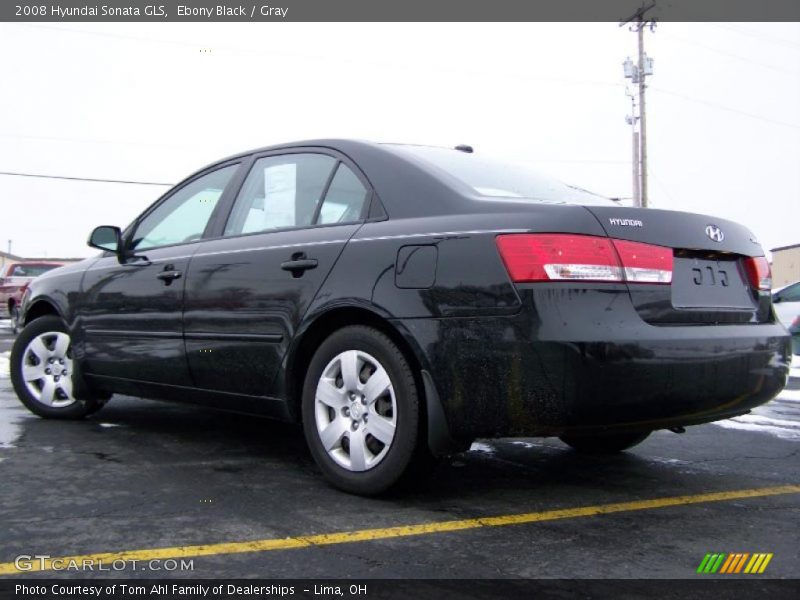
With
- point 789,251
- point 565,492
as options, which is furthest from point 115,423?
point 789,251

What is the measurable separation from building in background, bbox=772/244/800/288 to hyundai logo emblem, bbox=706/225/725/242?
5036 centimetres

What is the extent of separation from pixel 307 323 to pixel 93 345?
2023 millimetres

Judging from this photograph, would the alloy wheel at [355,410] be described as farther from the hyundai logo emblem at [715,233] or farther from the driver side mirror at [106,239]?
the driver side mirror at [106,239]

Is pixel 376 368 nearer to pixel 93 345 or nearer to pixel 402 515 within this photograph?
pixel 402 515

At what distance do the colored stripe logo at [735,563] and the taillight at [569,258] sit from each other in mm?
1011

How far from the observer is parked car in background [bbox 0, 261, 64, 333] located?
1935 cm

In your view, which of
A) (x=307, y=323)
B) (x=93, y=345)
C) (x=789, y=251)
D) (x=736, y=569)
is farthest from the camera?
(x=789, y=251)

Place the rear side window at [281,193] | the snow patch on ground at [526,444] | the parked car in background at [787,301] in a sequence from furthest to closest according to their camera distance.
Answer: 1. the parked car in background at [787,301]
2. the snow patch on ground at [526,444]
3. the rear side window at [281,193]

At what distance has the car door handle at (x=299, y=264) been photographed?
3.70m

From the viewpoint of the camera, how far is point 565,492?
3652 mm

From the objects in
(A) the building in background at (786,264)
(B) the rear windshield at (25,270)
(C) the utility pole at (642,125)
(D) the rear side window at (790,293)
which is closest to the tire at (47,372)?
(D) the rear side window at (790,293)

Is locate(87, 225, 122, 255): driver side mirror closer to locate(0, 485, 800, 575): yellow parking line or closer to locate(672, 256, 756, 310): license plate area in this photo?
locate(0, 485, 800, 575): yellow parking line

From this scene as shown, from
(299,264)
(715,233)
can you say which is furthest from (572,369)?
(299,264)

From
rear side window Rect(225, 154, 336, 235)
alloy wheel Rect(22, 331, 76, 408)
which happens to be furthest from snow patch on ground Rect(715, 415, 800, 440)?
alloy wheel Rect(22, 331, 76, 408)
